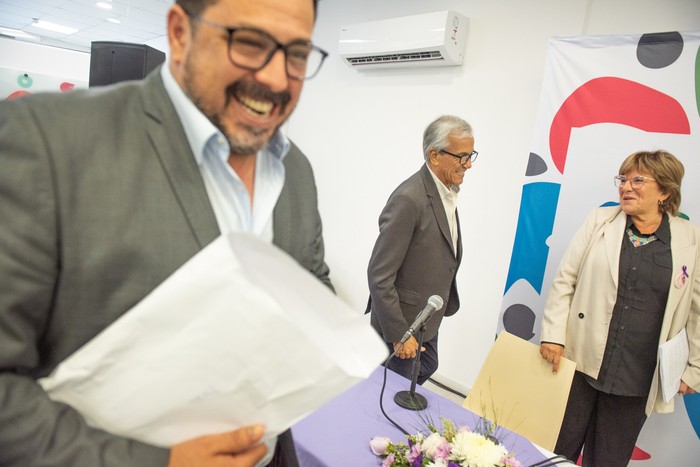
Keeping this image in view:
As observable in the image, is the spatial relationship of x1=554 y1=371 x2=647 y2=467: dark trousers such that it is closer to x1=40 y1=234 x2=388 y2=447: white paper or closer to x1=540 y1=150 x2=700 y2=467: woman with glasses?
x1=540 y1=150 x2=700 y2=467: woman with glasses

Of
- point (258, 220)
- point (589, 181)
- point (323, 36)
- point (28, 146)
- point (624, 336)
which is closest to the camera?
point (28, 146)

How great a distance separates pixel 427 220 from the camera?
2.02 m

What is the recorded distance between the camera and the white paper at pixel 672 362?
190 centimetres

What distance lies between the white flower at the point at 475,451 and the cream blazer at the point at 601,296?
4.25 feet

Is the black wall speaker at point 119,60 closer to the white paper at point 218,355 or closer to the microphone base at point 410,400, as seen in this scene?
the microphone base at point 410,400

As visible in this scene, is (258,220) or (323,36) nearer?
(258,220)

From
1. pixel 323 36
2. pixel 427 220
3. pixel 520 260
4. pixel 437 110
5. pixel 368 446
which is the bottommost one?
pixel 368 446

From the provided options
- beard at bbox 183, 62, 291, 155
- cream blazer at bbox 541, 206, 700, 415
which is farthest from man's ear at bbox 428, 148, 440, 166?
beard at bbox 183, 62, 291, 155

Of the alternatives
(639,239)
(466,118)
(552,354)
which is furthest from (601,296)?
(466,118)

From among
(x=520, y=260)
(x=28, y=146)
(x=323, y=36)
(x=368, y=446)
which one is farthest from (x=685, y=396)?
(x=323, y=36)

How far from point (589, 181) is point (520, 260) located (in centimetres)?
61

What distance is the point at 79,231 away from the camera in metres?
0.59

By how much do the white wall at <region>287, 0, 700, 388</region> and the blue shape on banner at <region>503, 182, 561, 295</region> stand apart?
358 millimetres

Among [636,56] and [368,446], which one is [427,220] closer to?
[368,446]
